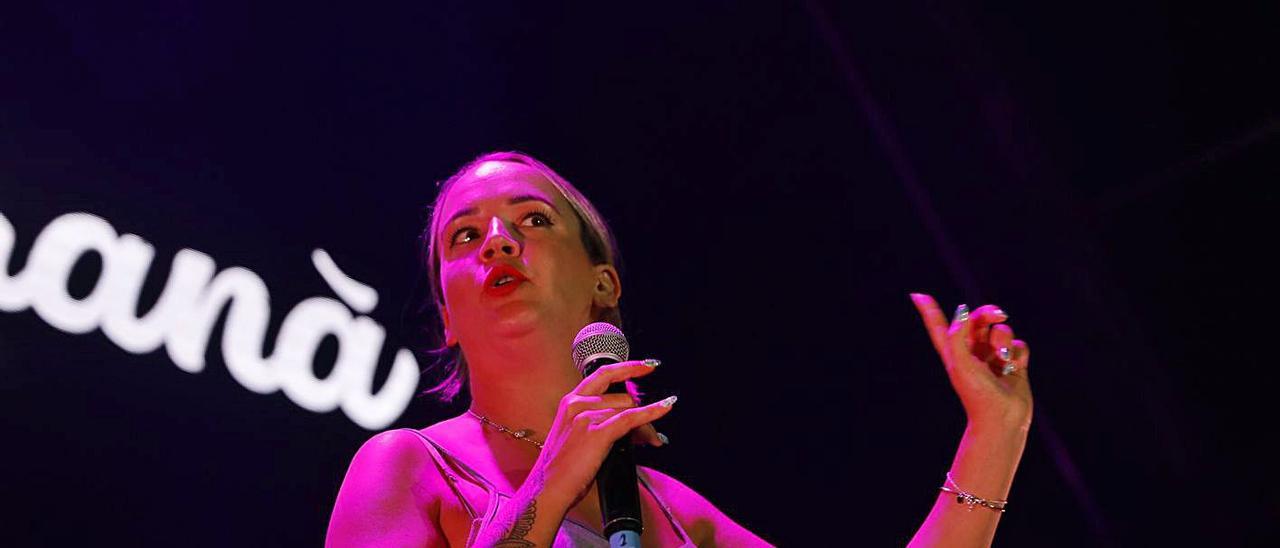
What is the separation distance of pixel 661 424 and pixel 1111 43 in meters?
1.46

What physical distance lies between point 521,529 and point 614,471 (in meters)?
0.13

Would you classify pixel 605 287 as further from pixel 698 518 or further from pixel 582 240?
pixel 698 518

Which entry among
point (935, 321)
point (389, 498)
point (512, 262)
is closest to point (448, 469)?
point (389, 498)

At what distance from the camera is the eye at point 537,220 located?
1.94 metres

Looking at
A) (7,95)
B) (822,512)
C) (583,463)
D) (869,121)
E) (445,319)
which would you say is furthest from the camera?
(869,121)

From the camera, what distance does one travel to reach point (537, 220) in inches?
76.7

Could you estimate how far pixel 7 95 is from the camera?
2.68 metres

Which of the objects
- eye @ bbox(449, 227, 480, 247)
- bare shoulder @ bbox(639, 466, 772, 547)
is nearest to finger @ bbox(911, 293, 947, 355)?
bare shoulder @ bbox(639, 466, 772, 547)

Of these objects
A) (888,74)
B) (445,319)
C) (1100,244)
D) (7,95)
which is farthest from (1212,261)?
(7,95)

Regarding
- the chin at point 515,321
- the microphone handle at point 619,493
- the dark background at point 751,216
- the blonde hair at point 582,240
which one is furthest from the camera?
the dark background at point 751,216

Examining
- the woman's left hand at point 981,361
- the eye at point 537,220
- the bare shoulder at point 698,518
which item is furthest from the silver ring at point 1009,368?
the eye at point 537,220

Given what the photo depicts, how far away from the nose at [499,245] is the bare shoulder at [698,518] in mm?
435

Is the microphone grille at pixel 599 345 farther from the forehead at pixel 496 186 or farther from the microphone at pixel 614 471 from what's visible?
the forehead at pixel 496 186

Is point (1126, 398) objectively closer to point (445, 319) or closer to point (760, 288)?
point (760, 288)
